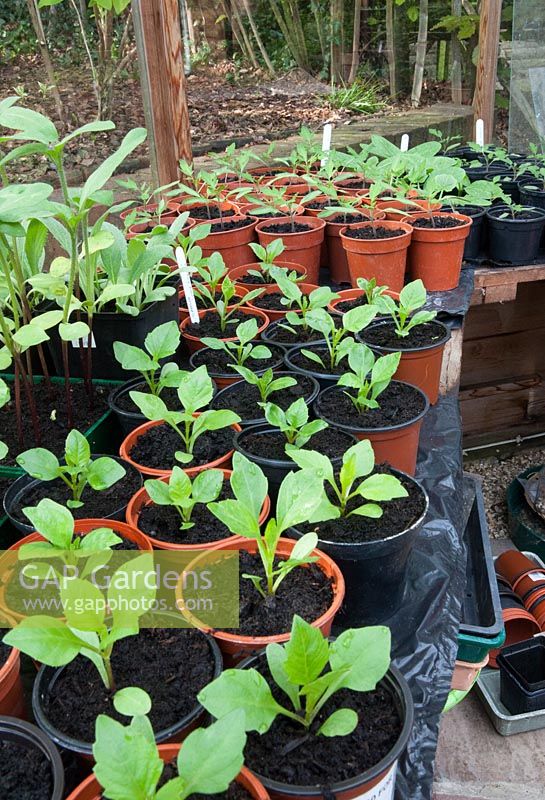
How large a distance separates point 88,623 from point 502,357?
3.14m

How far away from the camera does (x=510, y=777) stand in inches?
75.1

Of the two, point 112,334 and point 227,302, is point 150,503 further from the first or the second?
point 227,302

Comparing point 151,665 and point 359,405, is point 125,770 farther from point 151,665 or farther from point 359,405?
point 359,405

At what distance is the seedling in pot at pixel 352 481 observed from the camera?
92 centimetres

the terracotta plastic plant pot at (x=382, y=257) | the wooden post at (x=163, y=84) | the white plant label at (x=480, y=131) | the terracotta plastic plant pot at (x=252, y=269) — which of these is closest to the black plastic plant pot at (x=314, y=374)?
the terracotta plastic plant pot at (x=252, y=269)

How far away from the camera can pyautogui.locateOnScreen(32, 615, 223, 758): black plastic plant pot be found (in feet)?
2.17

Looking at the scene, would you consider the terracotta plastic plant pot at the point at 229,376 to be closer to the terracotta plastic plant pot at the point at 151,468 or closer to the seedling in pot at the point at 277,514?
the terracotta plastic plant pot at the point at 151,468

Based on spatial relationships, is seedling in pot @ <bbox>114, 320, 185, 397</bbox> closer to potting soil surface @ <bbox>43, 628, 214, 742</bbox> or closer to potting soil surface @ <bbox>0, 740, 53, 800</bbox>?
potting soil surface @ <bbox>43, 628, 214, 742</bbox>

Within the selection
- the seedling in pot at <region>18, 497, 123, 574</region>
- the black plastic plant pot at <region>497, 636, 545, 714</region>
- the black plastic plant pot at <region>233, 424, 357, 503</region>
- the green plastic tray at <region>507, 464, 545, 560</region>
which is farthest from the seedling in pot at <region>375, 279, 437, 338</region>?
the green plastic tray at <region>507, 464, 545, 560</region>

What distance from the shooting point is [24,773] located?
65cm

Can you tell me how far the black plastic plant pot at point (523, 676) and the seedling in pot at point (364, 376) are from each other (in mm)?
1259

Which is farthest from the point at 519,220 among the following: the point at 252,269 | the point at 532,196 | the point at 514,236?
the point at 252,269

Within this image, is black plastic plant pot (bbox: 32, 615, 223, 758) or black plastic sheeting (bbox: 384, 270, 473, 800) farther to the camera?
black plastic sheeting (bbox: 384, 270, 473, 800)

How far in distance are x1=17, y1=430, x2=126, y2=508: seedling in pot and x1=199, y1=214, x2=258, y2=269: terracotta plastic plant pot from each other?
4.09 ft
